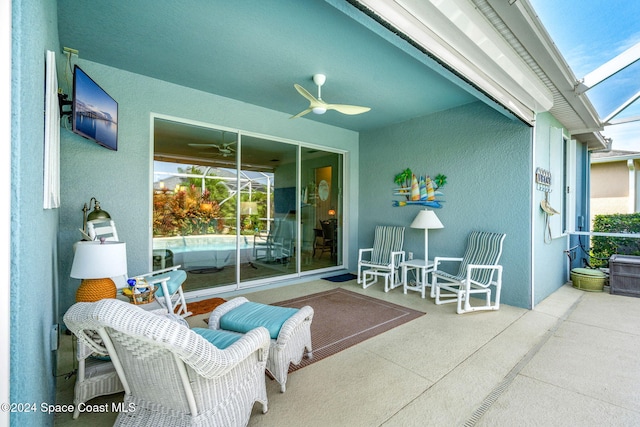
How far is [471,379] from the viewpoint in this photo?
7.68 feet

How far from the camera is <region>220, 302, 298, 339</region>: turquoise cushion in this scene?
2.29 meters

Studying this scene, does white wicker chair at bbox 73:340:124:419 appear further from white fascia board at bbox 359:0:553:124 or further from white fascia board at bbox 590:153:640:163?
white fascia board at bbox 590:153:640:163

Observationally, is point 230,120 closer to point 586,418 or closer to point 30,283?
point 30,283

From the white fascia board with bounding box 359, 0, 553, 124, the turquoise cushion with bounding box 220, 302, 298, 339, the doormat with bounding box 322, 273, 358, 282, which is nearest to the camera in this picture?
the white fascia board with bounding box 359, 0, 553, 124

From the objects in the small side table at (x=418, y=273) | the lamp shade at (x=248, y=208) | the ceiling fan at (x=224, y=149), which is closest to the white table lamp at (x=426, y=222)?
the small side table at (x=418, y=273)

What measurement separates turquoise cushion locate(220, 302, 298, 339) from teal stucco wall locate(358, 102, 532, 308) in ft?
11.0

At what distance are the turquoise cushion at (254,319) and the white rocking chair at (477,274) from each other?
97.4 inches

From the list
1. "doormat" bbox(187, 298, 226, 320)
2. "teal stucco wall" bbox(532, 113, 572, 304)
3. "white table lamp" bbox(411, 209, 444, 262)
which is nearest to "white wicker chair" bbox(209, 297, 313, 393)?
"doormat" bbox(187, 298, 226, 320)

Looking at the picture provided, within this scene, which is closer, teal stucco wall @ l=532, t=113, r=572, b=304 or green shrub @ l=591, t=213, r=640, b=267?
teal stucco wall @ l=532, t=113, r=572, b=304

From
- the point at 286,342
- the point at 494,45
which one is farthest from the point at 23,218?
the point at 494,45

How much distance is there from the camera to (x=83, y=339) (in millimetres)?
1573

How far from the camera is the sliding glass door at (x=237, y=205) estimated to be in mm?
4176

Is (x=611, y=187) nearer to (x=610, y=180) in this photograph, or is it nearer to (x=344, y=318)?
(x=610, y=180)

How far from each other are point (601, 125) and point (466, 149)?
253cm
